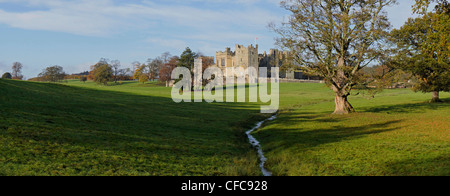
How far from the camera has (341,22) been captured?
30.2 meters

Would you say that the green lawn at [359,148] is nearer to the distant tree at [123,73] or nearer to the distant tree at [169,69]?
the distant tree at [169,69]

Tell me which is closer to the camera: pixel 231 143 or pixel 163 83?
pixel 231 143

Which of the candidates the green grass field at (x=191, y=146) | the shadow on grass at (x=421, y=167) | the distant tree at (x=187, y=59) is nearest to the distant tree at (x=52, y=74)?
the distant tree at (x=187, y=59)

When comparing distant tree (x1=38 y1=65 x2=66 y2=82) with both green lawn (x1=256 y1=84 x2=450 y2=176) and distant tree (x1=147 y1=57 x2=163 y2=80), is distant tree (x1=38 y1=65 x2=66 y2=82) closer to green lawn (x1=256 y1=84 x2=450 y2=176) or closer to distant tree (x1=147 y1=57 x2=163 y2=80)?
distant tree (x1=147 y1=57 x2=163 y2=80)

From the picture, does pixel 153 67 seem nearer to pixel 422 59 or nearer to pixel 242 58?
pixel 242 58

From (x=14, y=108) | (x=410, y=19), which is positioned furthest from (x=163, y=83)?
(x=14, y=108)

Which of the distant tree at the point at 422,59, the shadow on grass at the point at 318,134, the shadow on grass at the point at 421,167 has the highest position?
the distant tree at the point at 422,59

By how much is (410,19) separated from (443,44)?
94.5 feet

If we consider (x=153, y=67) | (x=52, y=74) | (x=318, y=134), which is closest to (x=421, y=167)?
(x=318, y=134)

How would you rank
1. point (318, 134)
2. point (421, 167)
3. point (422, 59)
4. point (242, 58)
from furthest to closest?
point (242, 58)
point (422, 59)
point (318, 134)
point (421, 167)

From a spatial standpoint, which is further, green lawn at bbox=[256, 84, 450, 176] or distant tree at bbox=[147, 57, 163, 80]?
distant tree at bbox=[147, 57, 163, 80]

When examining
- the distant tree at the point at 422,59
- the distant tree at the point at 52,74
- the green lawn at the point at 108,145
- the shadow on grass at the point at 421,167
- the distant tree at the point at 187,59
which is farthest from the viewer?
the distant tree at the point at 52,74

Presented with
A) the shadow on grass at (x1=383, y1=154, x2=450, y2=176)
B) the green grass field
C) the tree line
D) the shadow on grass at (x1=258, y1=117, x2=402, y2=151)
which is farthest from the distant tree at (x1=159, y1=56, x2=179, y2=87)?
the shadow on grass at (x1=383, y1=154, x2=450, y2=176)
